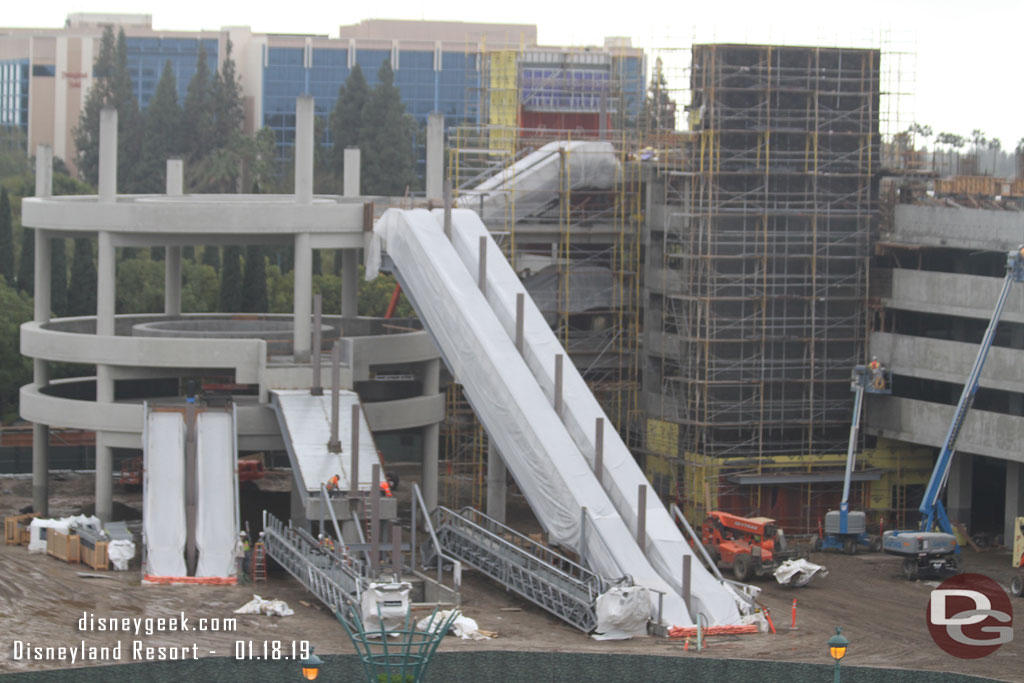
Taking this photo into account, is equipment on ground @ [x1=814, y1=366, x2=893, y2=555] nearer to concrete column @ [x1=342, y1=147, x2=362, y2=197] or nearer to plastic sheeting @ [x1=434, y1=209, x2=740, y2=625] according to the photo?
plastic sheeting @ [x1=434, y1=209, x2=740, y2=625]

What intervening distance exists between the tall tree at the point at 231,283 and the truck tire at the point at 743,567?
38.4 m

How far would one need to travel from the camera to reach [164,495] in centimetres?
5312

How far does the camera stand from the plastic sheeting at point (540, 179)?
209 ft

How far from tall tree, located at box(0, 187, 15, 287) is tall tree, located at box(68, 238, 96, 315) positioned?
4.50m

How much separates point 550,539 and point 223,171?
84.4 meters

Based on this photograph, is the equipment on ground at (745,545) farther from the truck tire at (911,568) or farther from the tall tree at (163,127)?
the tall tree at (163,127)

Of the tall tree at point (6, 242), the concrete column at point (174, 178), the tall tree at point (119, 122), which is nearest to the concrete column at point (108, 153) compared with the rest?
the concrete column at point (174, 178)

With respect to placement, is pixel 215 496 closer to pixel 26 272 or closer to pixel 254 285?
pixel 254 285

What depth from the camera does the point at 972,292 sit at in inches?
2331

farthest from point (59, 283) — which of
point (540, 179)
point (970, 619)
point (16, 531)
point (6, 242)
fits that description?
point (970, 619)

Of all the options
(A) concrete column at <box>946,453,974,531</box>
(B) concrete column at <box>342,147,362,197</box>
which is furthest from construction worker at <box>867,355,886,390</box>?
(B) concrete column at <box>342,147,362,197</box>

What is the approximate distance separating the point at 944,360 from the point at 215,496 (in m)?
24.0

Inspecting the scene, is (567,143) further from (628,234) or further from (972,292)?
(972,292)

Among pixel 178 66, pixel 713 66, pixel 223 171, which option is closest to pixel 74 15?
pixel 178 66
